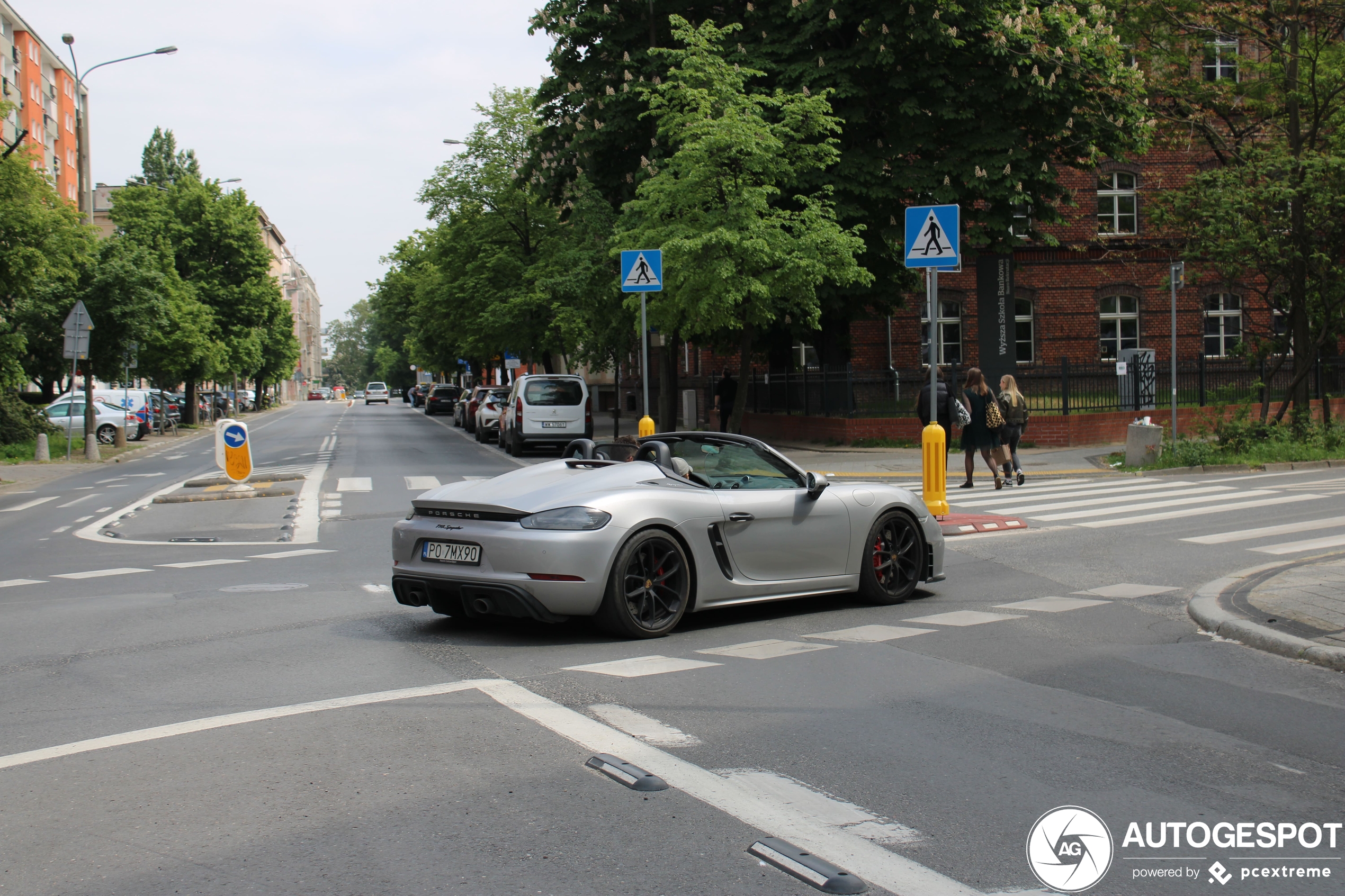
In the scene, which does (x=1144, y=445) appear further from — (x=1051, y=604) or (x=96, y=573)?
(x=96, y=573)

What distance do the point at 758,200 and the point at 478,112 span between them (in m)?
24.3

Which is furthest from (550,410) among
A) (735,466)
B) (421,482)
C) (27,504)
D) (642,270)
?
(735,466)

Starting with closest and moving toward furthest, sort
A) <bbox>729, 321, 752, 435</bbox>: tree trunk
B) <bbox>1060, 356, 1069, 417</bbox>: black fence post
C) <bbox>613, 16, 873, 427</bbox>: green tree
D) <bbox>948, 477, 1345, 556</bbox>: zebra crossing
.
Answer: <bbox>948, 477, 1345, 556</bbox>: zebra crossing, <bbox>613, 16, 873, 427</bbox>: green tree, <bbox>729, 321, 752, 435</bbox>: tree trunk, <bbox>1060, 356, 1069, 417</bbox>: black fence post

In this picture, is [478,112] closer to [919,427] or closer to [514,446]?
[514,446]

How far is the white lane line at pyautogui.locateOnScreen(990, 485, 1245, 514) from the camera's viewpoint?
50.3 ft

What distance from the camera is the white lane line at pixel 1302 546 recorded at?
11.4m

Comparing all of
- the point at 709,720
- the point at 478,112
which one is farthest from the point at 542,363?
the point at 709,720

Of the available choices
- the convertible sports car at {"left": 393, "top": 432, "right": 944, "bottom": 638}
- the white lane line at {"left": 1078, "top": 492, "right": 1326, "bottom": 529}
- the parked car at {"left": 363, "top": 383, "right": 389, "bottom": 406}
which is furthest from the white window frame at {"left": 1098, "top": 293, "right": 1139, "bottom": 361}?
the parked car at {"left": 363, "top": 383, "right": 389, "bottom": 406}

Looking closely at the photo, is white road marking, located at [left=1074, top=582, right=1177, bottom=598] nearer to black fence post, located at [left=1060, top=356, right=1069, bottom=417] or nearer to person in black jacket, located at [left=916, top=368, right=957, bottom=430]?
person in black jacket, located at [left=916, top=368, right=957, bottom=430]

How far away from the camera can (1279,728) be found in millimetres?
5426

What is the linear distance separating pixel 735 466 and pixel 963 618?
1.86 m

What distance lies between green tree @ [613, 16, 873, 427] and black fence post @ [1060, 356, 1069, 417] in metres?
5.65

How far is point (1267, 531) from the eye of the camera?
12.8 metres

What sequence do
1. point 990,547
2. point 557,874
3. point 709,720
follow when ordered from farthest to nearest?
1. point 990,547
2. point 709,720
3. point 557,874
